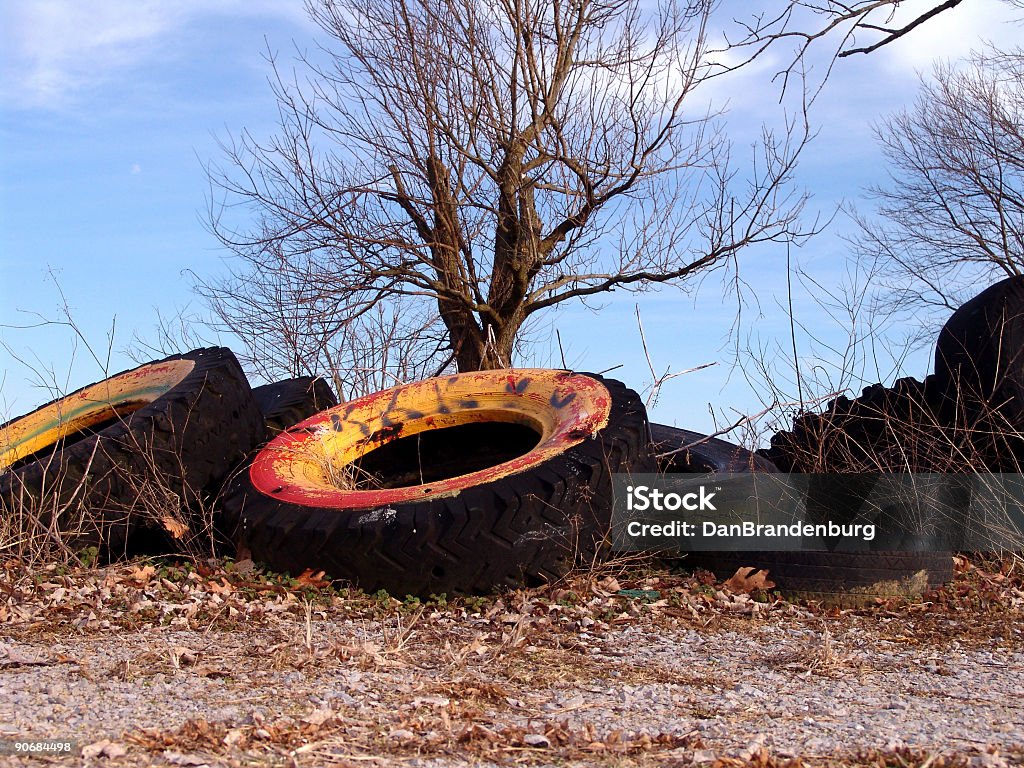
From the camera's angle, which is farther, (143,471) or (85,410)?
(85,410)

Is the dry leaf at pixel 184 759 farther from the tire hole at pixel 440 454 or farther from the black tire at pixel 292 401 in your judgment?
the black tire at pixel 292 401

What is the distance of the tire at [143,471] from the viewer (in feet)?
18.7

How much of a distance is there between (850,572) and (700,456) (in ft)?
7.80

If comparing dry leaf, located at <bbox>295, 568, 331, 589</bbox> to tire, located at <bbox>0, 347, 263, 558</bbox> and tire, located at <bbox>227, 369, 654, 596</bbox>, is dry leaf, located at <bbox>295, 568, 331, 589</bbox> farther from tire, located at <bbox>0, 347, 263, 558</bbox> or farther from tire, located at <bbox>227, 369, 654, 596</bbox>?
tire, located at <bbox>0, 347, 263, 558</bbox>

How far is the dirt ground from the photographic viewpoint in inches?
105

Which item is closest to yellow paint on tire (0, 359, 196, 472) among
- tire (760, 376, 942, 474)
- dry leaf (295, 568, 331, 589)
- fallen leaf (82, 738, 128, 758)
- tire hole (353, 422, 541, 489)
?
tire hole (353, 422, 541, 489)

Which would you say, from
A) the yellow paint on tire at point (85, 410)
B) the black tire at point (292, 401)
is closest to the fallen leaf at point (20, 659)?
the yellow paint on tire at point (85, 410)

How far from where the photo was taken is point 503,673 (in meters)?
3.57

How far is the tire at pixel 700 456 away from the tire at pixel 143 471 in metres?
2.85

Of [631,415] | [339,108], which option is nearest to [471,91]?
[339,108]

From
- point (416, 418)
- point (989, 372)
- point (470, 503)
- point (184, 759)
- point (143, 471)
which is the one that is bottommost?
point (184, 759)

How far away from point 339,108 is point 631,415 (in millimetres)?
8370

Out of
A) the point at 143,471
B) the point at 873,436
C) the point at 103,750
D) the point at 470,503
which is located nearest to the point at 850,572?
the point at 470,503

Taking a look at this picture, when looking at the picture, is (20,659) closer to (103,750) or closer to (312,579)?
(103,750)
